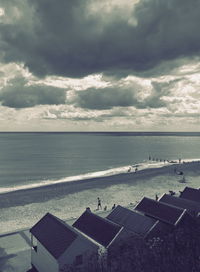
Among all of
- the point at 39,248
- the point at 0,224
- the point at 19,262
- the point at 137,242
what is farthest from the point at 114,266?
the point at 0,224

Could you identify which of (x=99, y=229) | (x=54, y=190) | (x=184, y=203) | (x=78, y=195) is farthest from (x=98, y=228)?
(x=54, y=190)

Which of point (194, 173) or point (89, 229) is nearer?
point (89, 229)

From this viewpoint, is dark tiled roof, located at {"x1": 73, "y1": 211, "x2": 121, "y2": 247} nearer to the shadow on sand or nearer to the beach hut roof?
the shadow on sand

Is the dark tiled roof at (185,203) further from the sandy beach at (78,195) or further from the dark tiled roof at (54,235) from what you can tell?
the dark tiled roof at (54,235)

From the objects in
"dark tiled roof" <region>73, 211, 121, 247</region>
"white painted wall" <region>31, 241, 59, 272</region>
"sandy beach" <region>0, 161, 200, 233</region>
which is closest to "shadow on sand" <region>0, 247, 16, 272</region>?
"white painted wall" <region>31, 241, 59, 272</region>

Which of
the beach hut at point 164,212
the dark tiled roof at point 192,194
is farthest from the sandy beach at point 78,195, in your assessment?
the beach hut at point 164,212

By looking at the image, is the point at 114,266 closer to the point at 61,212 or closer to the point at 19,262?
the point at 19,262
